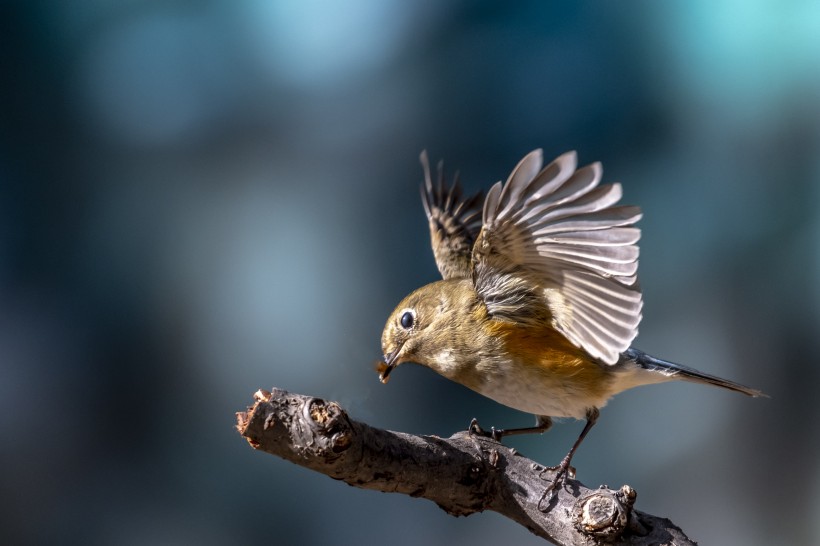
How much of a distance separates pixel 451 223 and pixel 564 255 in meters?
0.80

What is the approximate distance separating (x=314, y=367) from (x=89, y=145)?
124 cm

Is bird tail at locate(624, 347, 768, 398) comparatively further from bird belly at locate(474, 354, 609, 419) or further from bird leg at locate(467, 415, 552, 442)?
bird leg at locate(467, 415, 552, 442)

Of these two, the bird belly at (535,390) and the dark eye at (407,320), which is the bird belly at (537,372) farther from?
the dark eye at (407,320)

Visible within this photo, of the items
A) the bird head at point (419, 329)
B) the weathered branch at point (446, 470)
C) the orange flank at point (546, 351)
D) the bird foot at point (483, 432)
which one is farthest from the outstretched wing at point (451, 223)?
the weathered branch at point (446, 470)

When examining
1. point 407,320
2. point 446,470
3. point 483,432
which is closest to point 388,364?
point 407,320

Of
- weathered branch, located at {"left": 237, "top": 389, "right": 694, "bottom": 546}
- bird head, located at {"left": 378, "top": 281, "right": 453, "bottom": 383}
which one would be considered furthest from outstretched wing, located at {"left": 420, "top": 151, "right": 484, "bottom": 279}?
weathered branch, located at {"left": 237, "top": 389, "right": 694, "bottom": 546}

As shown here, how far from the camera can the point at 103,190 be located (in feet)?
10.4

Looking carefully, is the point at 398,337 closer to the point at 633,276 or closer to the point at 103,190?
the point at 633,276

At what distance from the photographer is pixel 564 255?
1.53m

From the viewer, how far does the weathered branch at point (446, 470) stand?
1.09m

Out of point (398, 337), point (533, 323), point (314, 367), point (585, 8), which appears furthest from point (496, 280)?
point (585, 8)

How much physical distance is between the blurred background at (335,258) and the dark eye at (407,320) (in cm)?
110

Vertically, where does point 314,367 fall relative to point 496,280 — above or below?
below

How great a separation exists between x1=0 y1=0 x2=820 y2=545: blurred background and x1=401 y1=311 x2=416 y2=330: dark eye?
110cm
